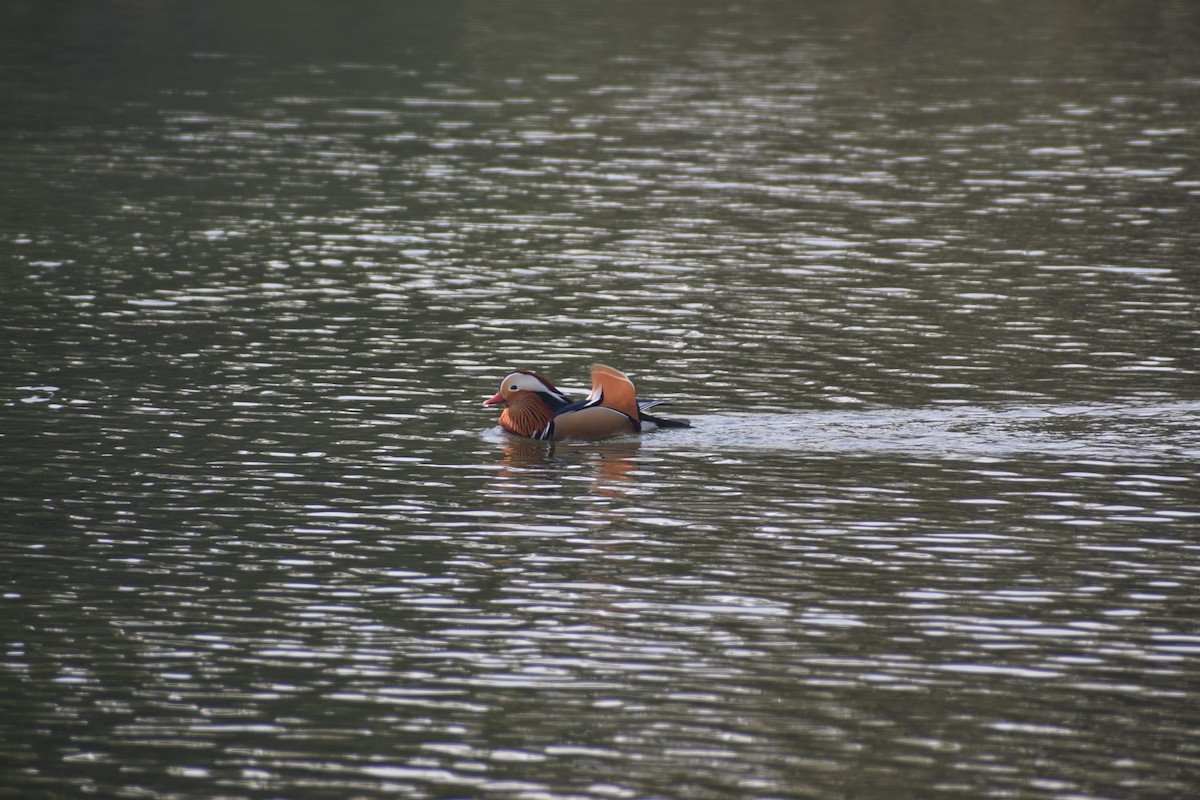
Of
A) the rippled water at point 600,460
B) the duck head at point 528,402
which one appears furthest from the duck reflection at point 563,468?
the duck head at point 528,402

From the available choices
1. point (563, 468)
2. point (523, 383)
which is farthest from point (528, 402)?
point (563, 468)

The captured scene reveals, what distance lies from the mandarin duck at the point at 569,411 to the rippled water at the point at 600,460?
28 centimetres

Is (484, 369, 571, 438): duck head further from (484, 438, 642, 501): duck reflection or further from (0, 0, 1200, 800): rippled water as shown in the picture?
(0, 0, 1200, 800): rippled water

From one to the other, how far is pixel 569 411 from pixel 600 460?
29.6 inches

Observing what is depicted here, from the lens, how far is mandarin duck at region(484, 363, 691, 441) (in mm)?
19703

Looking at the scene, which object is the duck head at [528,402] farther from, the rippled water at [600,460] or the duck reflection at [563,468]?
the rippled water at [600,460]

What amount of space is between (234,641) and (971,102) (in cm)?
3726

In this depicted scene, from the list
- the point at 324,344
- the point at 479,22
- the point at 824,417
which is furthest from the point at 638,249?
the point at 479,22

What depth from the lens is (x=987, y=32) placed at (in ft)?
209

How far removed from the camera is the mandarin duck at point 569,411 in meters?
19.7

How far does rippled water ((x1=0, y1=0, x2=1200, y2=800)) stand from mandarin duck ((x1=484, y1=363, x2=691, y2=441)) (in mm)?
278

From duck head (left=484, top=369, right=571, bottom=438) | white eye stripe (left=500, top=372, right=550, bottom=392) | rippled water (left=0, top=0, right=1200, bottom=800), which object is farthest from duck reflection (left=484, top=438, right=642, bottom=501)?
white eye stripe (left=500, top=372, right=550, bottom=392)

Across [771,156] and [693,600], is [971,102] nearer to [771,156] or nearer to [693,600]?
[771,156]

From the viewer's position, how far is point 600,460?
63.6 feet
